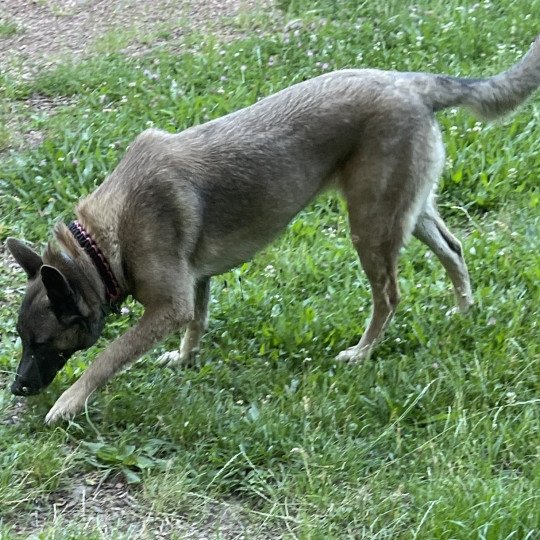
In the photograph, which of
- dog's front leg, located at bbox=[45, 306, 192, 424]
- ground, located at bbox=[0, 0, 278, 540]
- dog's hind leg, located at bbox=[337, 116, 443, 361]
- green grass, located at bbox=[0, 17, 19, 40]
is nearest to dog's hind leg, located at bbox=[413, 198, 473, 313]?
dog's hind leg, located at bbox=[337, 116, 443, 361]

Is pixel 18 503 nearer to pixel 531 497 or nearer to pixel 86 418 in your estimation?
pixel 86 418

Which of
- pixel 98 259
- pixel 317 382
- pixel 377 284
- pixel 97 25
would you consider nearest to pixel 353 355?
pixel 317 382

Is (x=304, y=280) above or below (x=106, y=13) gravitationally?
below

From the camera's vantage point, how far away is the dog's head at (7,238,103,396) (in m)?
4.06

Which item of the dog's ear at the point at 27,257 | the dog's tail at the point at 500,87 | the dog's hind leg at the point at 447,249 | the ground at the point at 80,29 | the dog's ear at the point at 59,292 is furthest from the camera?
the ground at the point at 80,29

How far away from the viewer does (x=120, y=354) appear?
4168 millimetres

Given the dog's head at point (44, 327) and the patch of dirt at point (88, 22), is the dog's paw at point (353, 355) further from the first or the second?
the patch of dirt at point (88, 22)

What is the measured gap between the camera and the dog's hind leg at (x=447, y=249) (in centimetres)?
481

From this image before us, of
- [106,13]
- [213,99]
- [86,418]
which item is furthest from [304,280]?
[106,13]

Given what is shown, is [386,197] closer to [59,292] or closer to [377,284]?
[377,284]

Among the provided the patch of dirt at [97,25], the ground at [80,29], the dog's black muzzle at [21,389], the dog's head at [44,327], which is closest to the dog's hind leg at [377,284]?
the dog's head at [44,327]

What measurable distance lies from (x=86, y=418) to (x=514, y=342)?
212 centimetres

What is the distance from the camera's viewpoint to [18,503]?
3664 millimetres

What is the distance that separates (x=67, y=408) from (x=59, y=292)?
1.80 ft
